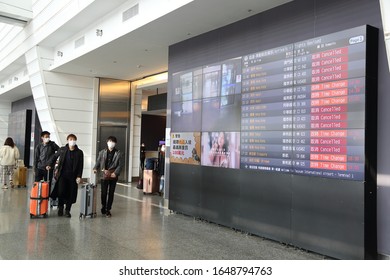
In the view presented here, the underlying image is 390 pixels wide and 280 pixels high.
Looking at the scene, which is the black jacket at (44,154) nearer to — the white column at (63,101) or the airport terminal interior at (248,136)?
the airport terminal interior at (248,136)

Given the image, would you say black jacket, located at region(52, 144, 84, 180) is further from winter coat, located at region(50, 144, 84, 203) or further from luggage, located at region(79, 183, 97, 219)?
luggage, located at region(79, 183, 97, 219)

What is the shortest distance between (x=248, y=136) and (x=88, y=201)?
132 inches

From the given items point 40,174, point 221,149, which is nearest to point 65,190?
point 40,174

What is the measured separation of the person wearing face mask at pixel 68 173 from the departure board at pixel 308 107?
3.37 m

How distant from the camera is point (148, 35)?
25.3ft

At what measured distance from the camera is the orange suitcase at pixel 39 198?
6.84 m

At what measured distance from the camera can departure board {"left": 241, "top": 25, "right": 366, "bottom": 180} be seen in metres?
4.51

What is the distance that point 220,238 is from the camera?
574 centimetres

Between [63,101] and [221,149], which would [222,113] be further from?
[63,101]

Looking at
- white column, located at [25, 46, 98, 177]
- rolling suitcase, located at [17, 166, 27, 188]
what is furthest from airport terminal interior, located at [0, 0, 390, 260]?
white column, located at [25, 46, 98, 177]

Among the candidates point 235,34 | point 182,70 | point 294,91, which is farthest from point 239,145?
point 182,70

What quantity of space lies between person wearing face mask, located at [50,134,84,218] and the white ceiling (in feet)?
9.05

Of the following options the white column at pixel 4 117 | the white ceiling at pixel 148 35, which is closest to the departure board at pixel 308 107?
the white ceiling at pixel 148 35
